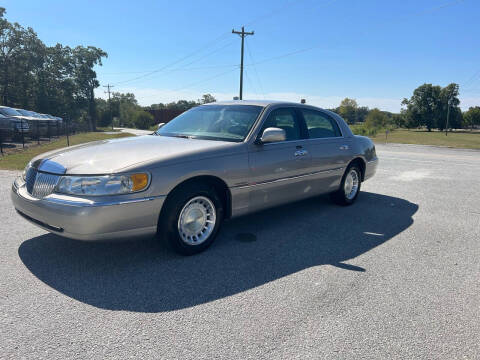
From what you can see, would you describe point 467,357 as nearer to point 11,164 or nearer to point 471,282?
point 471,282

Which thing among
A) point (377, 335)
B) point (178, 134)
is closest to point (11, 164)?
point (178, 134)

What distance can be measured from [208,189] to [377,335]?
2035 mm

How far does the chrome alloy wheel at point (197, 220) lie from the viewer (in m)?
3.60

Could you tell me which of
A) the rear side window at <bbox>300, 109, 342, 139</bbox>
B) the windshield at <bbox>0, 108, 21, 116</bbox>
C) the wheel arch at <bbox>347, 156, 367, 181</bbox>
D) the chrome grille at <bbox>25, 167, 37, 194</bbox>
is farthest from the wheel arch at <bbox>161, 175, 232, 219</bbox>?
the windshield at <bbox>0, 108, 21, 116</bbox>

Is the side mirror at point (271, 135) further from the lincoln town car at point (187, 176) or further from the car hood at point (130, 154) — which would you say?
the car hood at point (130, 154)

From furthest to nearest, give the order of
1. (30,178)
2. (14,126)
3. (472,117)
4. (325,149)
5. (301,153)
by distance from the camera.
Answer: (472,117) < (14,126) < (325,149) < (301,153) < (30,178)

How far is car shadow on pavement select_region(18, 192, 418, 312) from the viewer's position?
2930 mm

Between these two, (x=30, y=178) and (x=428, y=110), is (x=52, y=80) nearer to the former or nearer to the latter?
(x=30, y=178)

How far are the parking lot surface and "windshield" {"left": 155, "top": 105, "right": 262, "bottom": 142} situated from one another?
4.04ft

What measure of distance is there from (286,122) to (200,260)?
7.19ft

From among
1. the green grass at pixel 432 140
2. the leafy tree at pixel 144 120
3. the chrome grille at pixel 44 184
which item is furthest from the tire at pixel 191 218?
the leafy tree at pixel 144 120

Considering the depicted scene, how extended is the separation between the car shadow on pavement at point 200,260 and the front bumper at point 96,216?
39 cm

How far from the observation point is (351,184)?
6.09 meters

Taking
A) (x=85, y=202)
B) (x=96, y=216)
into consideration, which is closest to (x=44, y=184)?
(x=85, y=202)
